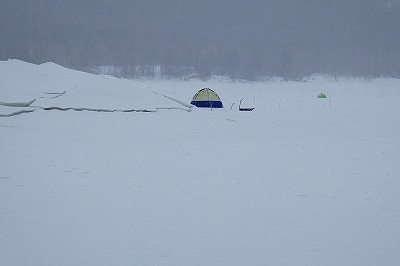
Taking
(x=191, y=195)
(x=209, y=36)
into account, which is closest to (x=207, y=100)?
A: (x=191, y=195)

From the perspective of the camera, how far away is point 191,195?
6.83m

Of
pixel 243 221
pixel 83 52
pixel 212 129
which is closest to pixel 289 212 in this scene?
pixel 243 221

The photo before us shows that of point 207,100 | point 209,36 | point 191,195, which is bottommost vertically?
point 191,195

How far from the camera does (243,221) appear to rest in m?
5.70

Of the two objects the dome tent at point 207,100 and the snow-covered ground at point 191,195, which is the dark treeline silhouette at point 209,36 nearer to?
the dome tent at point 207,100

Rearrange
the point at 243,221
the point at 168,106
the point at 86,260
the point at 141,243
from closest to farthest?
1. the point at 86,260
2. the point at 141,243
3. the point at 243,221
4. the point at 168,106

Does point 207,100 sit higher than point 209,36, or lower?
lower

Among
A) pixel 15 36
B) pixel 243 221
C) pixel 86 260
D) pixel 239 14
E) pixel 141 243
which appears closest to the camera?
pixel 86 260

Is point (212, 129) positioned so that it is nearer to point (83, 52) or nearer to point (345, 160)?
point (345, 160)

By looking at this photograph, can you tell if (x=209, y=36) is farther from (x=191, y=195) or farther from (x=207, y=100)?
(x=191, y=195)

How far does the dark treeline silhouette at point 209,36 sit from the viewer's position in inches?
2835

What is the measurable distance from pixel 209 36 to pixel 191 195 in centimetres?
9946

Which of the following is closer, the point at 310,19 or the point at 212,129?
the point at 212,129

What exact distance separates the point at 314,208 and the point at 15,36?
7522 centimetres
